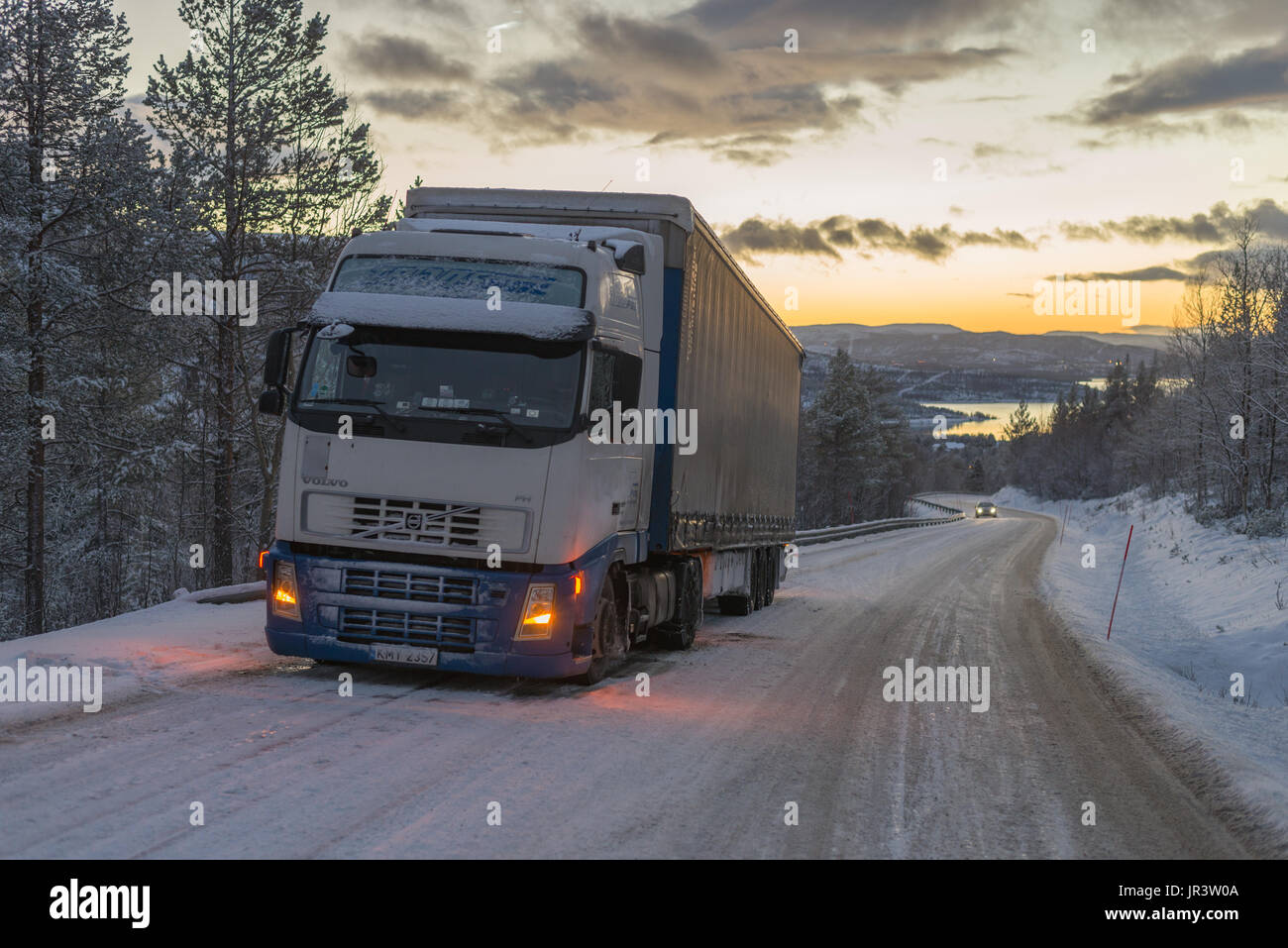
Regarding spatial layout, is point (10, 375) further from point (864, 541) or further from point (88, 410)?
point (864, 541)

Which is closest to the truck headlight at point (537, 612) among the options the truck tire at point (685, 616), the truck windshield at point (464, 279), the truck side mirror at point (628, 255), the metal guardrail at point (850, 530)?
the truck windshield at point (464, 279)

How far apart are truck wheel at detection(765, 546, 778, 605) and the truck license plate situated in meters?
11.1

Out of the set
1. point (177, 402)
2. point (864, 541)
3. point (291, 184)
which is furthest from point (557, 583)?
point (864, 541)

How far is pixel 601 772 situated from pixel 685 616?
241 inches

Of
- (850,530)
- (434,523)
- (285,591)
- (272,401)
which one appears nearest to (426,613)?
(434,523)

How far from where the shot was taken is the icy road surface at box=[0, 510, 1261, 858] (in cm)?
530

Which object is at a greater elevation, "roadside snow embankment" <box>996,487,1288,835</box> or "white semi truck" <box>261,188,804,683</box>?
"white semi truck" <box>261,188,804,683</box>

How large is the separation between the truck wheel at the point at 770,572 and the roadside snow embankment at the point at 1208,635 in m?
4.98

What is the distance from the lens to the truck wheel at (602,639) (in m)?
9.66

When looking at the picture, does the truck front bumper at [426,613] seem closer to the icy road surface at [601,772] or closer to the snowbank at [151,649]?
the icy road surface at [601,772]

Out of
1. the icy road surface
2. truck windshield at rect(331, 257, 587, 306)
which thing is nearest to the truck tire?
the icy road surface

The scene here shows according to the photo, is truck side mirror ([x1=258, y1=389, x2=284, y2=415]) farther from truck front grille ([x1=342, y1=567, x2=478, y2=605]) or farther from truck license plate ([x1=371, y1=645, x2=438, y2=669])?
truck license plate ([x1=371, y1=645, x2=438, y2=669])

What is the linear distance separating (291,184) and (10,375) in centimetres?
747

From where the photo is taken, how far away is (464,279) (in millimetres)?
9133
